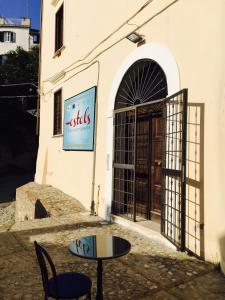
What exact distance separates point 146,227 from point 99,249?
313 centimetres

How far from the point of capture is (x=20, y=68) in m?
28.7

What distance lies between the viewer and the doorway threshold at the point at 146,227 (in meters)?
5.45

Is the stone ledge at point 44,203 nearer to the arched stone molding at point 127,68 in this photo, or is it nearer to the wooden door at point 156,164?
the arched stone molding at point 127,68

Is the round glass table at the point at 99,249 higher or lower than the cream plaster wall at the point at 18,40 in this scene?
lower

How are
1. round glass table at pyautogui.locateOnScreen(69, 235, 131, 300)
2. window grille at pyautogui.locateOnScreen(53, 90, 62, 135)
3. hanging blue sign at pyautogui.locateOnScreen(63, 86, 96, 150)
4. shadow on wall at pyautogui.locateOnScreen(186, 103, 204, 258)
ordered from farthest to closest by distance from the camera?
window grille at pyautogui.locateOnScreen(53, 90, 62, 135), hanging blue sign at pyautogui.locateOnScreen(63, 86, 96, 150), shadow on wall at pyautogui.locateOnScreen(186, 103, 204, 258), round glass table at pyautogui.locateOnScreen(69, 235, 131, 300)

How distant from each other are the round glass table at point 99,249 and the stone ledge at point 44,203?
16.1 ft

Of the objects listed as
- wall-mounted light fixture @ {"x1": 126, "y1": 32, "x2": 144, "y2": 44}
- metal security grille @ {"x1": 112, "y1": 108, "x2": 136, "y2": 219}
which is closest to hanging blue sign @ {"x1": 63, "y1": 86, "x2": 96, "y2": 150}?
metal security grille @ {"x1": 112, "y1": 108, "x2": 136, "y2": 219}

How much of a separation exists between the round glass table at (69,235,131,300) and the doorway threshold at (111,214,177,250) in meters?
2.18

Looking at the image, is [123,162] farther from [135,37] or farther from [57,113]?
[57,113]

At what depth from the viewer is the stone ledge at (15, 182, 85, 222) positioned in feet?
27.8

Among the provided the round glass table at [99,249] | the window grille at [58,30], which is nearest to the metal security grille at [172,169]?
the round glass table at [99,249]

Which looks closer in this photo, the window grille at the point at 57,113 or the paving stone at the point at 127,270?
the paving stone at the point at 127,270

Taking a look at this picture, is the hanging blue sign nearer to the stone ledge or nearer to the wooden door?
the stone ledge

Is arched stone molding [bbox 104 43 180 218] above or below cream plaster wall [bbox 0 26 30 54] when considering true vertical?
below
